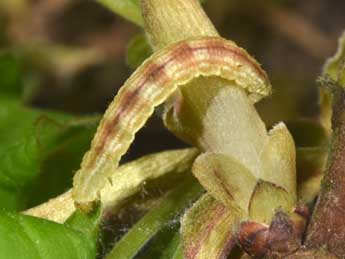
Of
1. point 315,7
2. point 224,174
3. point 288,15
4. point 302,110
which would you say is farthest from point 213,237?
point 315,7

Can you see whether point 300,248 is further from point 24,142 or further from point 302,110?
point 302,110

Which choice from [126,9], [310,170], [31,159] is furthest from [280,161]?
[31,159]

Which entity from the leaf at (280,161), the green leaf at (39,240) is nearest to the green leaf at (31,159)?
the green leaf at (39,240)

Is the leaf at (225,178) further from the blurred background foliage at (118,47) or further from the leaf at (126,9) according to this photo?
the blurred background foliage at (118,47)

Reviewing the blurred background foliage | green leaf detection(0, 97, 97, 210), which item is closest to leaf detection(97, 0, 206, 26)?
green leaf detection(0, 97, 97, 210)

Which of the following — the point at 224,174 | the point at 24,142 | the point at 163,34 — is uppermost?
the point at 163,34

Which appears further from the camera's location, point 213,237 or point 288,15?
point 288,15
